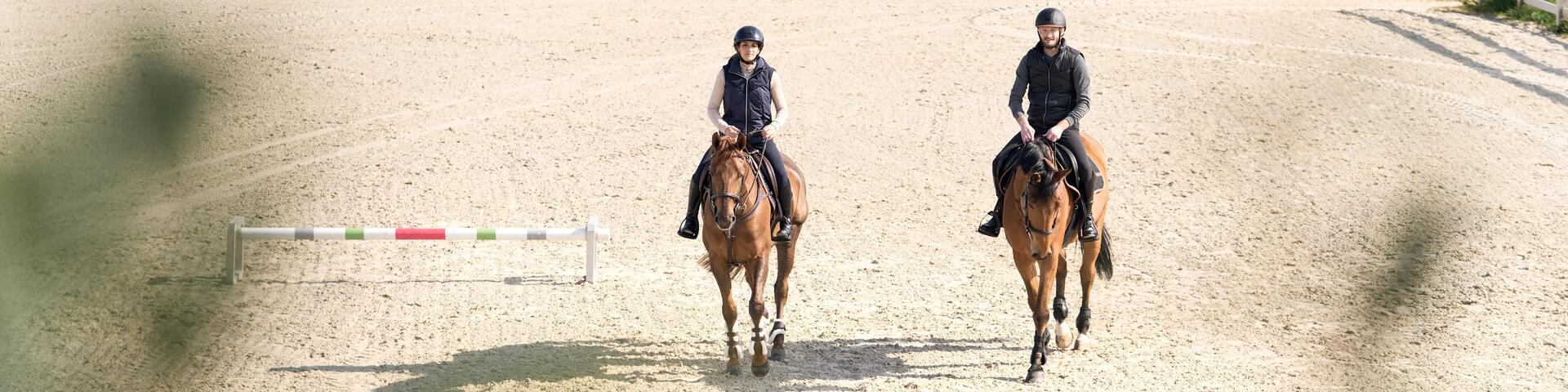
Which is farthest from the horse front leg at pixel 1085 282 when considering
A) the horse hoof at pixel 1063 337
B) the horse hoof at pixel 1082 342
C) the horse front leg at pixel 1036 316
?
the horse front leg at pixel 1036 316

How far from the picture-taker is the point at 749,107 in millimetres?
9148

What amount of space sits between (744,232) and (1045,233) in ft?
6.60

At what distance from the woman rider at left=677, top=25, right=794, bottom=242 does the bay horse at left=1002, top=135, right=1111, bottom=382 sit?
1.64 meters

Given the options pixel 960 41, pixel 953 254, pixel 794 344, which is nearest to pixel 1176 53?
pixel 960 41

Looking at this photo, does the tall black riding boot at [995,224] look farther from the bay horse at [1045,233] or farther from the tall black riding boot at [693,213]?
the tall black riding boot at [693,213]

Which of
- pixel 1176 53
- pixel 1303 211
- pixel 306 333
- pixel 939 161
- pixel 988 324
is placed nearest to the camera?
pixel 306 333

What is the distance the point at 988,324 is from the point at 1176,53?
40.8 feet

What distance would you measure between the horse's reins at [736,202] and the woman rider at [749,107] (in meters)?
0.23

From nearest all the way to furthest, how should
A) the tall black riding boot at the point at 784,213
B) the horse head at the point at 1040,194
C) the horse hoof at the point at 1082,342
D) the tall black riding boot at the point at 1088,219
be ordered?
1. the horse head at the point at 1040,194
2. the tall black riding boot at the point at 784,213
3. the tall black riding boot at the point at 1088,219
4. the horse hoof at the point at 1082,342

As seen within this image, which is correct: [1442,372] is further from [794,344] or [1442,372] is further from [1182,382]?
[794,344]

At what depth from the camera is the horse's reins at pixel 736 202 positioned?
8.51 m

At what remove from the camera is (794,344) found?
10.5 meters

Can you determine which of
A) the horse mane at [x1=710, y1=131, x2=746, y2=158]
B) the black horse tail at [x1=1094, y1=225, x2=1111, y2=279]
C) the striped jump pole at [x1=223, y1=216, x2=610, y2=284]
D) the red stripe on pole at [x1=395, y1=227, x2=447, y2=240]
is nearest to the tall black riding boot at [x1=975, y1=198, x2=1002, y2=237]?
the black horse tail at [x1=1094, y1=225, x2=1111, y2=279]

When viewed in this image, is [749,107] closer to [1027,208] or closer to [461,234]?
[1027,208]
